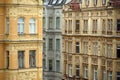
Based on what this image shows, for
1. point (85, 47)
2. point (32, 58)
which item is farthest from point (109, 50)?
point (32, 58)

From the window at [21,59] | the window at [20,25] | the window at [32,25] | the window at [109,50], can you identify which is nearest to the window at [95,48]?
the window at [109,50]

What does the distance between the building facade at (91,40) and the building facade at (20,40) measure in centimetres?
1056

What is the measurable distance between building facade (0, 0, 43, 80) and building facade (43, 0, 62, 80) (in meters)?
21.1

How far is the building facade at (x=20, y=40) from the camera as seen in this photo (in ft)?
125

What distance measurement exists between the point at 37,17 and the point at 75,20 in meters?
16.3

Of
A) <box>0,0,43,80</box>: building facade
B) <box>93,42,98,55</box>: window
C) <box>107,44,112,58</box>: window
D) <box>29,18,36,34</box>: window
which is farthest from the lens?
<box>93,42,98,55</box>: window

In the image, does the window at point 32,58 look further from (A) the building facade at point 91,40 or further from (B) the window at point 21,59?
(A) the building facade at point 91,40

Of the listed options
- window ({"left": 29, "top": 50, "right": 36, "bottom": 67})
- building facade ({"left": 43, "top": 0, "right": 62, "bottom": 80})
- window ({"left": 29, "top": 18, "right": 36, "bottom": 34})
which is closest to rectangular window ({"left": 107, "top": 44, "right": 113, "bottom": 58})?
window ({"left": 29, "top": 50, "right": 36, "bottom": 67})

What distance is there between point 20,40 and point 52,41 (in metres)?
23.7

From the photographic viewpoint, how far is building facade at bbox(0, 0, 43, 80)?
1502 inches

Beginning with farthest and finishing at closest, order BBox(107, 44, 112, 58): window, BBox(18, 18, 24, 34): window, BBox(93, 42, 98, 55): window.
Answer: BBox(93, 42, 98, 55): window, BBox(107, 44, 112, 58): window, BBox(18, 18, 24, 34): window

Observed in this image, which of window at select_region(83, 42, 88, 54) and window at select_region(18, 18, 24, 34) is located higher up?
window at select_region(18, 18, 24, 34)

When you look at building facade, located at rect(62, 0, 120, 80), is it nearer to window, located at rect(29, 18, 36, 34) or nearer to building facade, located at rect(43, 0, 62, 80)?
building facade, located at rect(43, 0, 62, 80)

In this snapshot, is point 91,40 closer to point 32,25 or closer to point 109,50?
point 109,50
